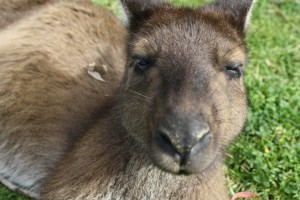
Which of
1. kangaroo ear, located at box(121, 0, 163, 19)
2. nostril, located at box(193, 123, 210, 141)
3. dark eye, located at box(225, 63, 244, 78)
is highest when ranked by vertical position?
kangaroo ear, located at box(121, 0, 163, 19)

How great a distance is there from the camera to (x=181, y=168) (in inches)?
146

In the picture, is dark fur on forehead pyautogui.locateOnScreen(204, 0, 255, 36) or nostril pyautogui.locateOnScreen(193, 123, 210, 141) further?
dark fur on forehead pyautogui.locateOnScreen(204, 0, 255, 36)

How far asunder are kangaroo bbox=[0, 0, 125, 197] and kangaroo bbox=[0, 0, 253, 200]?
0.6 inches

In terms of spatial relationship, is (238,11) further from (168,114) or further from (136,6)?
(168,114)

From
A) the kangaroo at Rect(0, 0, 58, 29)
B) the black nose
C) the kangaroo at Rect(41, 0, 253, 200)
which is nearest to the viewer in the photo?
the black nose

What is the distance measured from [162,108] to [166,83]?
227mm

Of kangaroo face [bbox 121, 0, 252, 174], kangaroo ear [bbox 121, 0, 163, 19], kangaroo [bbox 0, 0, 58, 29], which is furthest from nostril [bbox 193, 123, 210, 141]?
kangaroo [bbox 0, 0, 58, 29]

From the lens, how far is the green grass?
5.66 metres

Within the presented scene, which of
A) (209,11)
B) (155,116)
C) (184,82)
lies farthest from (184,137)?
(209,11)

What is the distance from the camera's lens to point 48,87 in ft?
18.1

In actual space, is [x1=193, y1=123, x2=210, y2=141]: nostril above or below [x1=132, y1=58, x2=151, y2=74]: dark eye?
above

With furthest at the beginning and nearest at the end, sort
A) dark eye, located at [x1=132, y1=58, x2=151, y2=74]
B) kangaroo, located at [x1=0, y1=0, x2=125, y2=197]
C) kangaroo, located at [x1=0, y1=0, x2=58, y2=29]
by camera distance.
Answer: kangaroo, located at [x1=0, y1=0, x2=58, y2=29], kangaroo, located at [x1=0, y1=0, x2=125, y2=197], dark eye, located at [x1=132, y1=58, x2=151, y2=74]

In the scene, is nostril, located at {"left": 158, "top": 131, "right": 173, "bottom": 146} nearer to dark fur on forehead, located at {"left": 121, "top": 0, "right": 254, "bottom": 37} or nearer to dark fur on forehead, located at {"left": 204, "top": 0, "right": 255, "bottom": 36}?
dark fur on forehead, located at {"left": 121, "top": 0, "right": 254, "bottom": 37}

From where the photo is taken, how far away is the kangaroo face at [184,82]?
12.0ft
